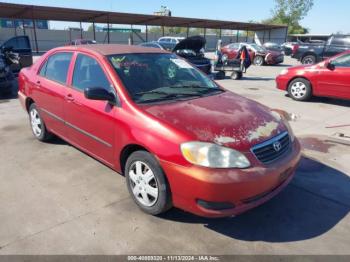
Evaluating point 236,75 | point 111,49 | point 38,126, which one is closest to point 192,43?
point 236,75

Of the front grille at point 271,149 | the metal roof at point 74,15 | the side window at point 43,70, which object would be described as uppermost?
the metal roof at point 74,15

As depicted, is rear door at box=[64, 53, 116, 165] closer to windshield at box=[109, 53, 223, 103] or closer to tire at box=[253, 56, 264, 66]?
windshield at box=[109, 53, 223, 103]

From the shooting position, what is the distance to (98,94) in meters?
3.24

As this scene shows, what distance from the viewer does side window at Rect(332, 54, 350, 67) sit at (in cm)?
820

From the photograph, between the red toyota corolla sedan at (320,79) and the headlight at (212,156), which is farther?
the red toyota corolla sedan at (320,79)

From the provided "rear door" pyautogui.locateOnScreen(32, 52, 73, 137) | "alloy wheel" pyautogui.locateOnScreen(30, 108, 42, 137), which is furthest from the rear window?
"alloy wheel" pyautogui.locateOnScreen(30, 108, 42, 137)

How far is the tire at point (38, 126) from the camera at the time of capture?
5.00 m

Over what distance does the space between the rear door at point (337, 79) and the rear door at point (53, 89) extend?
22.9 ft

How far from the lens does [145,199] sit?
316cm

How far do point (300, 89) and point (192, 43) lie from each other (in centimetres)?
424

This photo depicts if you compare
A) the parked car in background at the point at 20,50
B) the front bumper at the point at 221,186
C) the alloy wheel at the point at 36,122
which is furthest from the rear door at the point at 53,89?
the parked car in background at the point at 20,50

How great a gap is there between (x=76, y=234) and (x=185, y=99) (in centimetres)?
179

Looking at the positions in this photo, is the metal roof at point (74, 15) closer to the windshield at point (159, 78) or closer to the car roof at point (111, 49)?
the car roof at point (111, 49)

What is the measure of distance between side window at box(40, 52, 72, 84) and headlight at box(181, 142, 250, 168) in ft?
7.72
